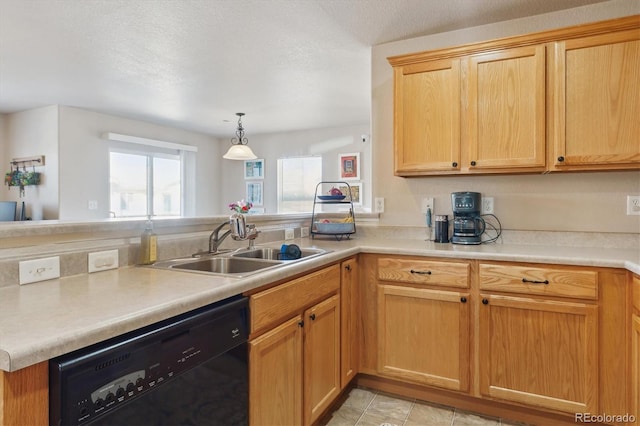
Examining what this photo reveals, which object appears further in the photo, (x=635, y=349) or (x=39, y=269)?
(x=635, y=349)

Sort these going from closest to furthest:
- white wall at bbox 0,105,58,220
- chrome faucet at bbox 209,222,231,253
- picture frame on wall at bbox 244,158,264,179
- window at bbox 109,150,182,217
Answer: chrome faucet at bbox 209,222,231,253 → white wall at bbox 0,105,58,220 → window at bbox 109,150,182,217 → picture frame on wall at bbox 244,158,264,179

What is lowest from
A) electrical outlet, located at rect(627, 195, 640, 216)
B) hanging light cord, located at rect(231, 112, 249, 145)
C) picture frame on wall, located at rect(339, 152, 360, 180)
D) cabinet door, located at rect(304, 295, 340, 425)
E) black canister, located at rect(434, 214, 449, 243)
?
cabinet door, located at rect(304, 295, 340, 425)

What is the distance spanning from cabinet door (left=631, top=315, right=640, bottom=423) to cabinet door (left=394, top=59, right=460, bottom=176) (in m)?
1.13

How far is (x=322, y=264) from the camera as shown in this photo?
1744 millimetres

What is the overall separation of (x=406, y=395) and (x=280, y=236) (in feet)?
4.12

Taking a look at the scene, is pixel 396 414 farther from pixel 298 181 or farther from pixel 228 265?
pixel 298 181

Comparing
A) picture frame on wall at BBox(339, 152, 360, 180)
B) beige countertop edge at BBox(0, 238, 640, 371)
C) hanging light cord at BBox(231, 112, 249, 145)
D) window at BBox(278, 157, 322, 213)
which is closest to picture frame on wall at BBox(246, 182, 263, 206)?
window at BBox(278, 157, 322, 213)

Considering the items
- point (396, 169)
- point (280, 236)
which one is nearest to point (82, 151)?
point (280, 236)

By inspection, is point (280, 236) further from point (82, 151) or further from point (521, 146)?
point (82, 151)

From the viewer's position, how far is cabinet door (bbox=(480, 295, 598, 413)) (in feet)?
5.59

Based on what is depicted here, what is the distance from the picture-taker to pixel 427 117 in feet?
7.55

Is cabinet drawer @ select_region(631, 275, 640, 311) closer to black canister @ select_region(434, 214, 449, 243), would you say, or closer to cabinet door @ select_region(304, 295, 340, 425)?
black canister @ select_region(434, 214, 449, 243)

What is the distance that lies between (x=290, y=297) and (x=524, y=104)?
5.63ft

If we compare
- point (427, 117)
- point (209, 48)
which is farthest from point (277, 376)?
point (209, 48)
